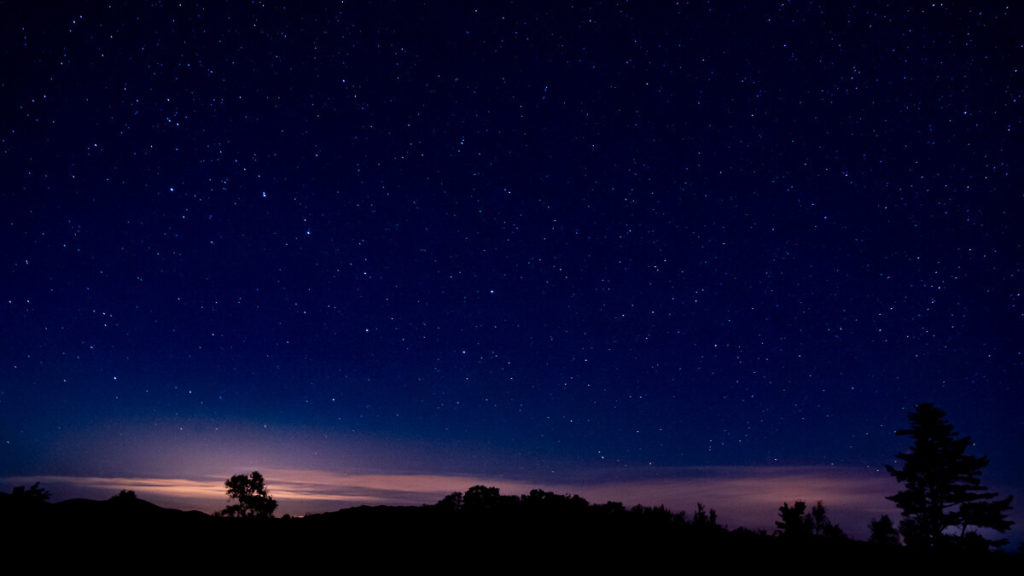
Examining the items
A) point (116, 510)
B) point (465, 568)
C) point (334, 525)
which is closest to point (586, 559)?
point (465, 568)

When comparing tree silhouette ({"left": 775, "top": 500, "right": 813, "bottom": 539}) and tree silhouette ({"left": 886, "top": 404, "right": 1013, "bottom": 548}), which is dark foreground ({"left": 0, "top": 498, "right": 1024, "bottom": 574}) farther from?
tree silhouette ({"left": 886, "top": 404, "right": 1013, "bottom": 548})

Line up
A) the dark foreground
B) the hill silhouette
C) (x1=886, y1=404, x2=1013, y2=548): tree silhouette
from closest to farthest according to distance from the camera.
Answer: the dark foreground
the hill silhouette
(x1=886, y1=404, x2=1013, y2=548): tree silhouette

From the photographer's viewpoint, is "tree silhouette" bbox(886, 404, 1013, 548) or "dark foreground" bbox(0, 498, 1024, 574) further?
"tree silhouette" bbox(886, 404, 1013, 548)

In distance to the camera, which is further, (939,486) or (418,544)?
(939,486)

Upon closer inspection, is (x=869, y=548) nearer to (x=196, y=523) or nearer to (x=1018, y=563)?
(x=1018, y=563)

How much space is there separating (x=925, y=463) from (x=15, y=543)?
1467 inches

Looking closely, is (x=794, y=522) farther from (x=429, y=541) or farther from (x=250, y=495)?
(x=250, y=495)

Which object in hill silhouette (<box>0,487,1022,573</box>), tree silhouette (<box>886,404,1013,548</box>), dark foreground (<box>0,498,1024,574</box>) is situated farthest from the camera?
tree silhouette (<box>886,404,1013,548</box>)

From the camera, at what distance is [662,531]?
11.4m

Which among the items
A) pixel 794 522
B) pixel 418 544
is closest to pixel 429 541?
pixel 418 544

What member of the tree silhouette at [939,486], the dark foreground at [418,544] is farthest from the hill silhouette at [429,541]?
the tree silhouette at [939,486]

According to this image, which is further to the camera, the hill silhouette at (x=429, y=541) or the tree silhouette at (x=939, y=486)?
the tree silhouette at (x=939, y=486)

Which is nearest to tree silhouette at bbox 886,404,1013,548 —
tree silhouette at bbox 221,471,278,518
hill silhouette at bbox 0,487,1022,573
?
hill silhouette at bbox 0,487,1022,573

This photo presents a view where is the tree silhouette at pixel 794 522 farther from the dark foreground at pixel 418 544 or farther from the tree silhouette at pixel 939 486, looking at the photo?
the tree silhouette at pixel 939 486
